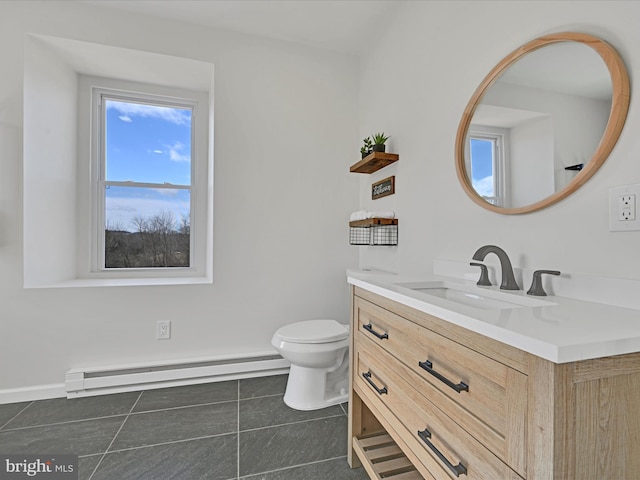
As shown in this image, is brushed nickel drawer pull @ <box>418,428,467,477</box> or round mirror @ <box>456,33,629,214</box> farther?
round mirror @ <box>456,33,629,214</box>

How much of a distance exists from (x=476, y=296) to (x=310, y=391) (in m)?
1.14

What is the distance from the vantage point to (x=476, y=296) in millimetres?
1158

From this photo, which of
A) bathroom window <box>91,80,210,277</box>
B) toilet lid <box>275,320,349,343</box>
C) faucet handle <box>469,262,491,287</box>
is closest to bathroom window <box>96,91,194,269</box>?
bathroom window <box>91,80,210,277</box>

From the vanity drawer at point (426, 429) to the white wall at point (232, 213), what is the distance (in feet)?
4.04

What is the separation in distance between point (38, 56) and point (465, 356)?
282 cm

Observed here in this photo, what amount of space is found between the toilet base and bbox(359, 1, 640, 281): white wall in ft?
2.69

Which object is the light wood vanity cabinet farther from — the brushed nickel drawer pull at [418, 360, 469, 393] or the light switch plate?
the light switch plate

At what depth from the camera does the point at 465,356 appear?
28.7 inches

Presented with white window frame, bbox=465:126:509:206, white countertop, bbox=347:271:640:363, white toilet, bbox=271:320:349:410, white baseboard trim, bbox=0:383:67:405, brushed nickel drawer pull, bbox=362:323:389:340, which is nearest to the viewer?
white countertop, bbox=347:271:640:363

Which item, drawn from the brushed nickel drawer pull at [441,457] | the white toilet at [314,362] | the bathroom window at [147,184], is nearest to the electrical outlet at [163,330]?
the bathroom window at [147,184]

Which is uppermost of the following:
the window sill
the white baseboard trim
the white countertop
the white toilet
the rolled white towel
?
the rolled white towel

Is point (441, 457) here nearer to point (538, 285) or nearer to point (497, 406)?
point (497, 406)

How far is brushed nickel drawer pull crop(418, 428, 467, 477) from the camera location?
743 mm

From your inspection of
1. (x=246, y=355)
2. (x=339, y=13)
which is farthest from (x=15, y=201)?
(x=339, y=13)
